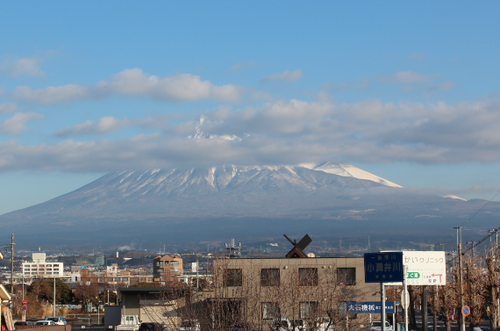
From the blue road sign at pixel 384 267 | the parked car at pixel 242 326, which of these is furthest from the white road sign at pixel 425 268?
the parked car at pixel 242 326

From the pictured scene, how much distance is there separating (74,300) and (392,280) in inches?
3818

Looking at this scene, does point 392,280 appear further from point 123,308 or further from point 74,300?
point 74,300

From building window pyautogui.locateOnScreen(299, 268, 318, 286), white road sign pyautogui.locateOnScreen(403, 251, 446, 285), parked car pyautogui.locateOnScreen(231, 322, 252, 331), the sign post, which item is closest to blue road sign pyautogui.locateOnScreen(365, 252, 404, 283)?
the sign post

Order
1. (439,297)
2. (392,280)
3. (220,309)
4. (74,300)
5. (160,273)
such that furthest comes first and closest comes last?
1. (160,273)
2. (74,300)
3. (439,297)
4. (220,309)
5. (392,280)

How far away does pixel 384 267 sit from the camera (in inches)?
840

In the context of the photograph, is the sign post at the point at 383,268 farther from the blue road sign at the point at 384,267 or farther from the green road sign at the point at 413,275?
the green road sign at the point at 413,275

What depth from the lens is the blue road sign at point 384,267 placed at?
20.8m

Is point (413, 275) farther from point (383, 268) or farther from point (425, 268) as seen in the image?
point (383, 268)

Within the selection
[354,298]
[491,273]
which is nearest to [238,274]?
[354,298]

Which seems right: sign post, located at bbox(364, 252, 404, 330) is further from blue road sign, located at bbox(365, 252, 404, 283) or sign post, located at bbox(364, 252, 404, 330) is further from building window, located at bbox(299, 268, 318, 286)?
A: building window, located at bbox(299, 268, 318, 286)

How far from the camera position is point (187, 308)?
27406 millimetres

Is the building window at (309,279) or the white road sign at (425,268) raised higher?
the white road sign at (425,268)

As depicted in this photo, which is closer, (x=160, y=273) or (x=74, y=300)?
(x=74, y=300)

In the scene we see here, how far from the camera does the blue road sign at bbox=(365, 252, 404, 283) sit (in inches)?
818
